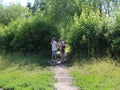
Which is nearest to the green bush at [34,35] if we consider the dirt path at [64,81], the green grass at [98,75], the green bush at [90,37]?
the green bush at [90,37]

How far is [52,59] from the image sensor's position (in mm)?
23266

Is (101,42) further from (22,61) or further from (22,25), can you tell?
(22,25)

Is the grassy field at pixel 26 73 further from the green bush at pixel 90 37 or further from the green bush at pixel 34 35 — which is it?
the green bush at pixel 90 37

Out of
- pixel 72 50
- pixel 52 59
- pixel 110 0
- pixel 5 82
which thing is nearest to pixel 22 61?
pixel 52 59

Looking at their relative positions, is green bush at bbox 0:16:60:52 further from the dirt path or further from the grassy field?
the dirt path

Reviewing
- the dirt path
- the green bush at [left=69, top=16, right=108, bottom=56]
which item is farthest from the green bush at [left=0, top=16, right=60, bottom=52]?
the dirt path

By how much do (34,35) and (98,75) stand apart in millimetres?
11129

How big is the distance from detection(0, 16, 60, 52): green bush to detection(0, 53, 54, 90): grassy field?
54.0 inches

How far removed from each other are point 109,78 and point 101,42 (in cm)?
775

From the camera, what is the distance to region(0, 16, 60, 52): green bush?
25359mm

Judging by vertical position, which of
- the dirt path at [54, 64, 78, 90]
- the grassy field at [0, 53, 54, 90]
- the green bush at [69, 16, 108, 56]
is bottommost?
the dirt path at [54, 64, 78, 90]

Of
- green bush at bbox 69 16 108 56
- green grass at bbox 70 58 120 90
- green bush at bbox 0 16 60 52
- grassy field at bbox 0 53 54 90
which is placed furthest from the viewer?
green bush at bbox 0 16 60 52

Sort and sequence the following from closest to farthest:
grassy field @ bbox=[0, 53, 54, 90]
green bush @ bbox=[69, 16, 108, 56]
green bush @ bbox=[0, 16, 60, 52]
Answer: grassy field @ bbox=[0, 53, 54, 90] < green bush @ bbox=[69, 16, 108, 56] < green bush @ bbox=[0, 16, 60, 52]

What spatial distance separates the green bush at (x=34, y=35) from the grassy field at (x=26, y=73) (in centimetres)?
137
